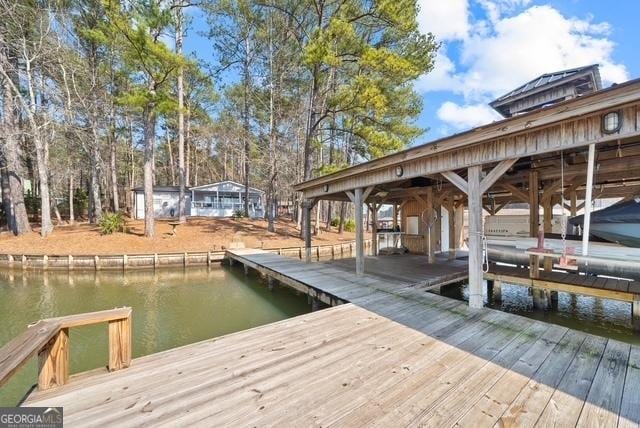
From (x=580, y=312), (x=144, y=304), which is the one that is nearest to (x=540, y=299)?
(x=580, y=312)

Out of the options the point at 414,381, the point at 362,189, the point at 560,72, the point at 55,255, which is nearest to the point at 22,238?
the point at 55,255

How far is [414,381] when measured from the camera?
2.66 m

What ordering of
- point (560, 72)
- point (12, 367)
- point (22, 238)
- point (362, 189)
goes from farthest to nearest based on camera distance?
point (22, 238) < point (560, 72) < point (362, 189) < point (12, 367)

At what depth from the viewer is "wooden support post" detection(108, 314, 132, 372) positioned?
284 centimetres

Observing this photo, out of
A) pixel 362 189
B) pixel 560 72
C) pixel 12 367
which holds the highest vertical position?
pixel 560 72

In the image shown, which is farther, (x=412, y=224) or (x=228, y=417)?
(x=412, y=224)

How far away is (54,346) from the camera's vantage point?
98.4 inches

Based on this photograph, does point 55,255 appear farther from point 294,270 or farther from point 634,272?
point 634,272

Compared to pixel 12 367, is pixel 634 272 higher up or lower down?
lower down

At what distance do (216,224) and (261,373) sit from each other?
17062 mm

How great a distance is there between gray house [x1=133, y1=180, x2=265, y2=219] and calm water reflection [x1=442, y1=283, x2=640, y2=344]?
21.1 meters

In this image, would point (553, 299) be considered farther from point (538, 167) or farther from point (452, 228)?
point (452, 228)

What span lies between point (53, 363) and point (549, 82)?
1115 cm

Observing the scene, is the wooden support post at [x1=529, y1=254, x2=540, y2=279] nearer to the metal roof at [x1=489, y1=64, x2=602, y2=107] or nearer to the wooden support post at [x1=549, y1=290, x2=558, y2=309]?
the wooden support post at [x1=549, y1=290, x2=558, y2=309]
